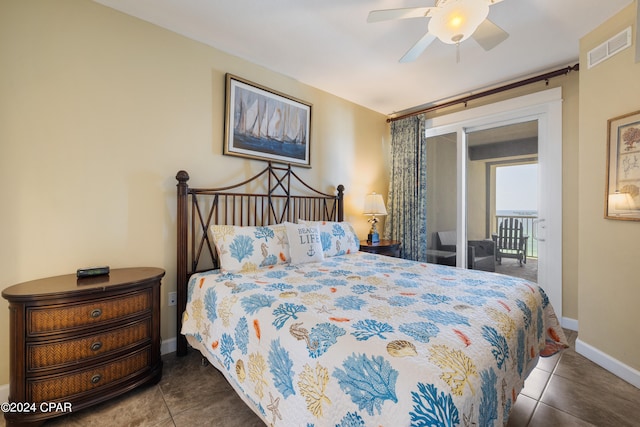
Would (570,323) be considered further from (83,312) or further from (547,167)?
(83,312)

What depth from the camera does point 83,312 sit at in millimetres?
1549

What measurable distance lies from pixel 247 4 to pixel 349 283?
2120 millimetres

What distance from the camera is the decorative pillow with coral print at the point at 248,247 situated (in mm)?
2109

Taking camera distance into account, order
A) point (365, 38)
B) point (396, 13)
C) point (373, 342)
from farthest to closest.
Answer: point (365, 38) → point (396, 13) → point (373, 342)

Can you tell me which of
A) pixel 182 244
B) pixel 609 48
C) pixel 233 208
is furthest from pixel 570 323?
pixel 182 244

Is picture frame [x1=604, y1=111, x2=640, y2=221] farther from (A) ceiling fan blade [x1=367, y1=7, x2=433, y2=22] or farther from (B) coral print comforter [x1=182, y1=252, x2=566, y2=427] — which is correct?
(A) ceiling fan blade [x1=367, y1=7, x2=433, y2=22]

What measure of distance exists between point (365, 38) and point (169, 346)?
3075 mm

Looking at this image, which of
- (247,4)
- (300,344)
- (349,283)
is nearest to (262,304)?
(300,344)

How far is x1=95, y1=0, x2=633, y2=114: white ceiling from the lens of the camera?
2.02 metres

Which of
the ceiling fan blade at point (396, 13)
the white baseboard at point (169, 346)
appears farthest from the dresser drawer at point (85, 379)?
the ceiling fan blade at point (396, 13)

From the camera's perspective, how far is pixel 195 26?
2.25 metres

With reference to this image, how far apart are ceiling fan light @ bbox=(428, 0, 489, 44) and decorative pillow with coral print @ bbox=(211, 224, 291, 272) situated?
74.0 inches

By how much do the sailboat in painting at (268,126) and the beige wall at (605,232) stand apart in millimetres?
2566

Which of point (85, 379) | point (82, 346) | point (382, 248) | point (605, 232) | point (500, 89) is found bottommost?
point (85, 379)
